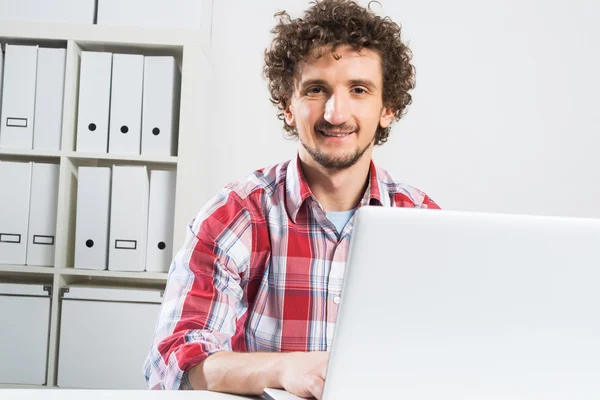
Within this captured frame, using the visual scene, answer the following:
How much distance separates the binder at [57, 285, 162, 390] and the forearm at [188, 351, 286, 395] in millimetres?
1127

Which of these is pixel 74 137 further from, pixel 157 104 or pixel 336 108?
pixel 336 108

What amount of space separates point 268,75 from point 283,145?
61 cm

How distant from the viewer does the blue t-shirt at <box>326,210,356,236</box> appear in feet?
4.68

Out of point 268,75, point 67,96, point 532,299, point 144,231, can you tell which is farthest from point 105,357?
point 532,299

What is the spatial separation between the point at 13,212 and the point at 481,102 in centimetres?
171

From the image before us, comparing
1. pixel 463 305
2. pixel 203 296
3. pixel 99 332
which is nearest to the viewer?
pixel 463 305

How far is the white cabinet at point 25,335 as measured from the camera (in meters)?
2.05

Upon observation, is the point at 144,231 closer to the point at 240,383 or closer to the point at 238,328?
the point at 238,328

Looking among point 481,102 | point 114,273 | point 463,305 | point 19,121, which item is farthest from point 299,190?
point 481,102

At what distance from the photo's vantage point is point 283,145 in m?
2.43

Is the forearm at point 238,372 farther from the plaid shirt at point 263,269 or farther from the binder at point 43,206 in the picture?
the binder at point 43,206

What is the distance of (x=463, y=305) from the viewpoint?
0.58m

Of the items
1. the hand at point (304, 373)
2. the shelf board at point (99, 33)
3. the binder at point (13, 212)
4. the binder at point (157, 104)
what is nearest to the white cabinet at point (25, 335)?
the binder at point (13, 212)

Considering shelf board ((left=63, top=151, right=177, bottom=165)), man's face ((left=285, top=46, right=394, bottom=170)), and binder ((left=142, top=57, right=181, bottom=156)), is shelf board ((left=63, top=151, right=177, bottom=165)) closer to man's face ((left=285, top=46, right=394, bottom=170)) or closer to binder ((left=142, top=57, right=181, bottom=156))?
binder ((left=142, top=57, right=181, bottom=156))
